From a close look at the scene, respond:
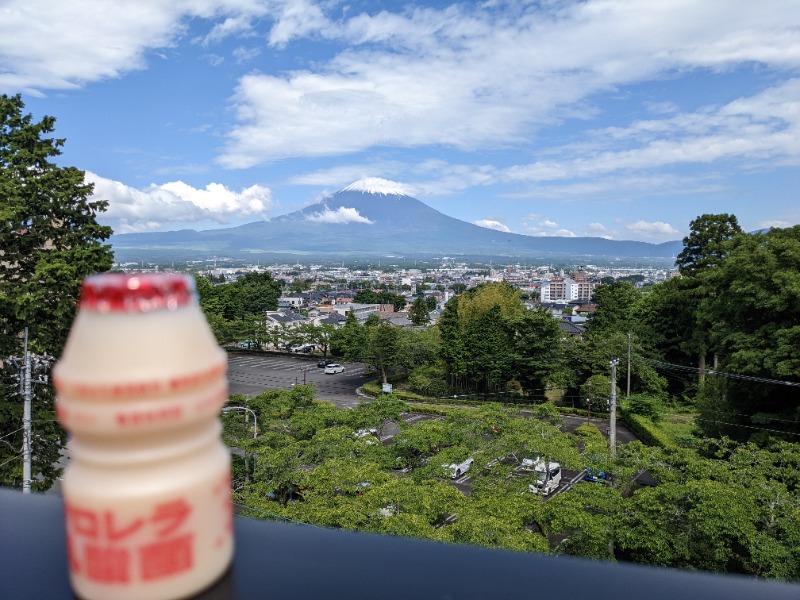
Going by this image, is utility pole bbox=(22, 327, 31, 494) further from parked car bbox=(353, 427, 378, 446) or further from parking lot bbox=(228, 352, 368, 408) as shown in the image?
parking lot bbox=(228, 352, 368, 408)

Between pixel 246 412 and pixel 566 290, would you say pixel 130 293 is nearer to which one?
pixel 246 412

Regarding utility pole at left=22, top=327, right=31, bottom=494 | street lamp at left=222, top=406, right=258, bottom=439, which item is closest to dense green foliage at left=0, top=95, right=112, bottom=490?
utility pole at left=22, top=327, right=31, bottom=494

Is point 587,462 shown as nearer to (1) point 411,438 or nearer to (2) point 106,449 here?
(1) point 411,438

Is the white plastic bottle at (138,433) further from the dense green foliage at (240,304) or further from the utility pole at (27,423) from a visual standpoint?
the dense green foliage at (240,304)

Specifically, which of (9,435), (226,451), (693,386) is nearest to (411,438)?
(9,435)

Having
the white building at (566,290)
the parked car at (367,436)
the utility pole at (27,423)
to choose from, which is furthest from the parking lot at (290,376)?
the white building at (566,290)

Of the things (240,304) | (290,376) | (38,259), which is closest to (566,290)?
(240,304)
